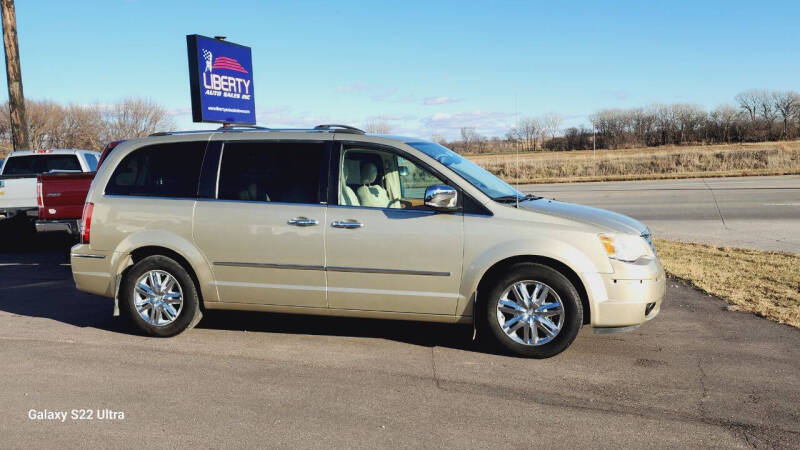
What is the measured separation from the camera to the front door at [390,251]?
17.7 ft

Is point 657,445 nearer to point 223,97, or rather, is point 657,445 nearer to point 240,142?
point 240,142

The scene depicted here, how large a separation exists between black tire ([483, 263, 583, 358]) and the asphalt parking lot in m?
0.11

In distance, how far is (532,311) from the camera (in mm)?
5289

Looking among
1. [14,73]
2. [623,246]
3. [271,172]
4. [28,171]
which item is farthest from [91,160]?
[623,246]

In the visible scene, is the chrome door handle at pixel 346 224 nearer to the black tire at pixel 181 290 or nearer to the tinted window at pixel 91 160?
the black tire at pixel 181 290

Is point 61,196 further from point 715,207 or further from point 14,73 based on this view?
point 715,207

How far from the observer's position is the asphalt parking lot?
12.7 ft

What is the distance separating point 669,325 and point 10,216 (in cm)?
1322

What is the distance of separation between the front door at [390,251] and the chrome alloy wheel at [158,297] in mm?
1497

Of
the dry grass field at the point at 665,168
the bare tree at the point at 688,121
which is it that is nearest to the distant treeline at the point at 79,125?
the dry grass field at the point at 665,168

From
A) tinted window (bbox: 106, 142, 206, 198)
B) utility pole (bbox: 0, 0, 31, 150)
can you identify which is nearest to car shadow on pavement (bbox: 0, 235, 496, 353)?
tinted window (bbox: 106, 142, 206, 198)

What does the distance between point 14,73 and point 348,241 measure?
1493 cm

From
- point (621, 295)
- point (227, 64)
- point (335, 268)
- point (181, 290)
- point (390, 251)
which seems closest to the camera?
point (621, 295)

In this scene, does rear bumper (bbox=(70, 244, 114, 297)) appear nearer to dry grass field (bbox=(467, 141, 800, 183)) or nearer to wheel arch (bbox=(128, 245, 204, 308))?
wheel arch (bbox=(128, 245, 204, 308))
